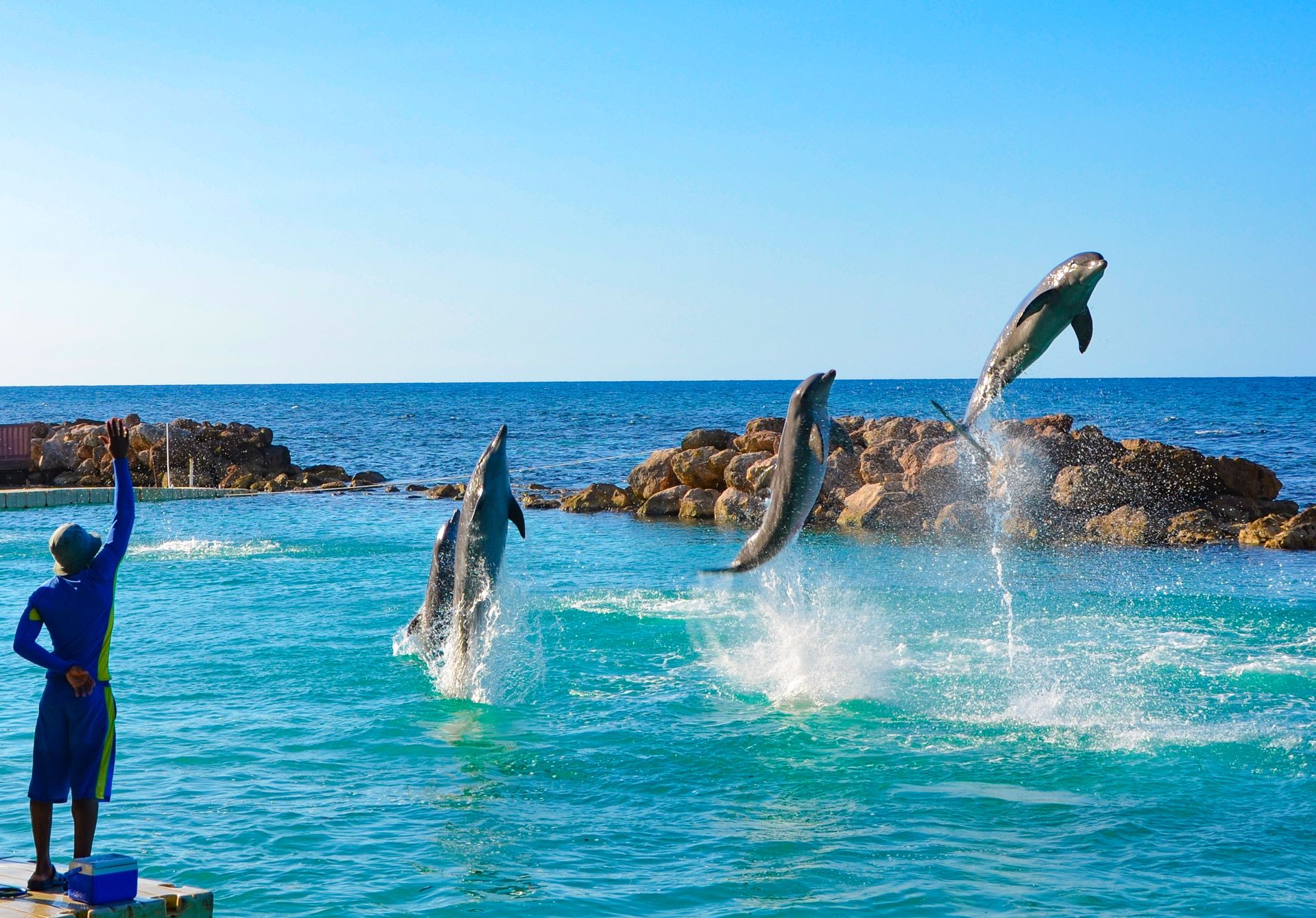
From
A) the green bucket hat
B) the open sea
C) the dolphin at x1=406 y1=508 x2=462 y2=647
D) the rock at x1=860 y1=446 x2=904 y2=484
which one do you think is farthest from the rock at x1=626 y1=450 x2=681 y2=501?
the green bucket hat

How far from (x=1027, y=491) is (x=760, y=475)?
6.19m

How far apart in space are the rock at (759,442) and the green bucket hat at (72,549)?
25676 mm

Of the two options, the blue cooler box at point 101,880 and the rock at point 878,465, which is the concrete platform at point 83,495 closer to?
the rock at point 878,465

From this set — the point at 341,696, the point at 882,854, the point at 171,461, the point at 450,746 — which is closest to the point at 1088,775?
the point at 882,854

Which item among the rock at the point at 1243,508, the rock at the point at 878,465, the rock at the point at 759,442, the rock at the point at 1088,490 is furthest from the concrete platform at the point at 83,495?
the rock at the point at 1243,508

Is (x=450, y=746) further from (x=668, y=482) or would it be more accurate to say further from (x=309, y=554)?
(x=668, y=482)

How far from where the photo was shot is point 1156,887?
8.34 meters

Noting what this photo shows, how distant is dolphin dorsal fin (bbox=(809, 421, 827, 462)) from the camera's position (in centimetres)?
1077

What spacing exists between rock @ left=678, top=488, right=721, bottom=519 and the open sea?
6506 millimetres

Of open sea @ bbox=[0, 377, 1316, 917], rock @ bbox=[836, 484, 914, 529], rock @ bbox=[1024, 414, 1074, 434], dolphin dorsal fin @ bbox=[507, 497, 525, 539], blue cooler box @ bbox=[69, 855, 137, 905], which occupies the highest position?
rock @ bbox=[1024, 414, 1074, 434]

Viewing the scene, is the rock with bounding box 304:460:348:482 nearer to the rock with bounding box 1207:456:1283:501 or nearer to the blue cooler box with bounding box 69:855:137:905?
the rock with bounding box 1207:456:1283:501

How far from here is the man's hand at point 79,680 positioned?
6.57m

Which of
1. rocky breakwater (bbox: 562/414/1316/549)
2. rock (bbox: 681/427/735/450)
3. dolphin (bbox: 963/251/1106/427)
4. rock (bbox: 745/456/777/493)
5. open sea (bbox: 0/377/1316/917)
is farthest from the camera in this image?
rock (bbox: 681/427/735/450)

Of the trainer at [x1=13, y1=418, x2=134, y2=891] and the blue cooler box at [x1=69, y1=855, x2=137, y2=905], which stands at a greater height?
the trainer at [x1=13, y1=418, x2=134, y2=891]
